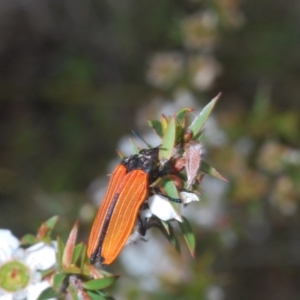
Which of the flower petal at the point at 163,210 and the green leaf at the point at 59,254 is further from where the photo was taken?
the green leaf at the point at 59,254

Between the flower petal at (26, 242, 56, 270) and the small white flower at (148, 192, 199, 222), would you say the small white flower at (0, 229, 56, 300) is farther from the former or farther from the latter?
the small white flower at (148, 192, 199, 222)

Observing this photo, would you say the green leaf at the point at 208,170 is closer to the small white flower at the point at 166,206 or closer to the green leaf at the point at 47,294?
the small white flower at the point at 166,206

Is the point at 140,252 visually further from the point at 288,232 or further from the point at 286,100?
the point at 286,100

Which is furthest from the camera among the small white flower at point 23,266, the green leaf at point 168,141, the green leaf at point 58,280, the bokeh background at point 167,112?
the bokeh background at point 167,112

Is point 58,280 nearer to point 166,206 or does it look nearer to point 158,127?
point 166,206

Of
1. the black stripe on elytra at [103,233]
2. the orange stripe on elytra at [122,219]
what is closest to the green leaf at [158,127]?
the orange stripe on elytra at [122,219]

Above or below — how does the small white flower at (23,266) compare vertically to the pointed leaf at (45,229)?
below
